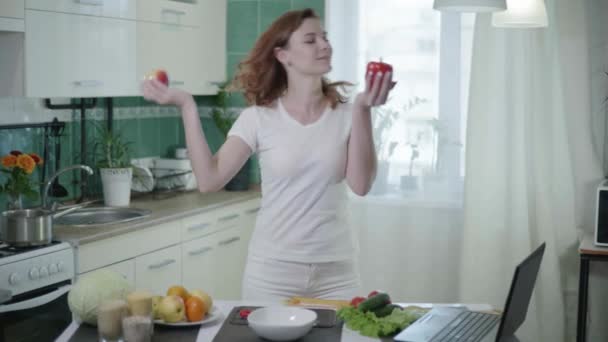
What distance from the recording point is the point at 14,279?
3146mm

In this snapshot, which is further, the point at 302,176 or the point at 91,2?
the point at 91,2

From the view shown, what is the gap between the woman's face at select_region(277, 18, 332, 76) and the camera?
2.73 meters

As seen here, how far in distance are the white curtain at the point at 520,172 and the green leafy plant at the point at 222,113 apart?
1.39 metres

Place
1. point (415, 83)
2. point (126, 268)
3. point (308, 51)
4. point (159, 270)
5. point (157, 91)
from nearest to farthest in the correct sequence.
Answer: point (157, 91) < point (308, 51) < point (126, 268) < point (159, 270) < point (415, 83)

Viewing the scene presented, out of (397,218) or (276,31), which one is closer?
(276,31)

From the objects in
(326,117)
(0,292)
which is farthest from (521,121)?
(0,292)

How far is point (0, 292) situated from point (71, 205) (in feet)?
3.91

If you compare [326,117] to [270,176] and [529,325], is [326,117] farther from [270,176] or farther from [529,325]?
[529,325]

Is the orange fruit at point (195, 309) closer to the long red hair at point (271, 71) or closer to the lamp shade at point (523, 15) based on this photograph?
the long red hair at point (271, 71)

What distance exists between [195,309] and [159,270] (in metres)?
1.74

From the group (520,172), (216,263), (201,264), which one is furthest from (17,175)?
(520,172)

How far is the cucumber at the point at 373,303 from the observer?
7.34 ft

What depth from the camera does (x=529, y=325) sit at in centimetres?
434

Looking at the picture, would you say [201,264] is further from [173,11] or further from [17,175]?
[173,11]
